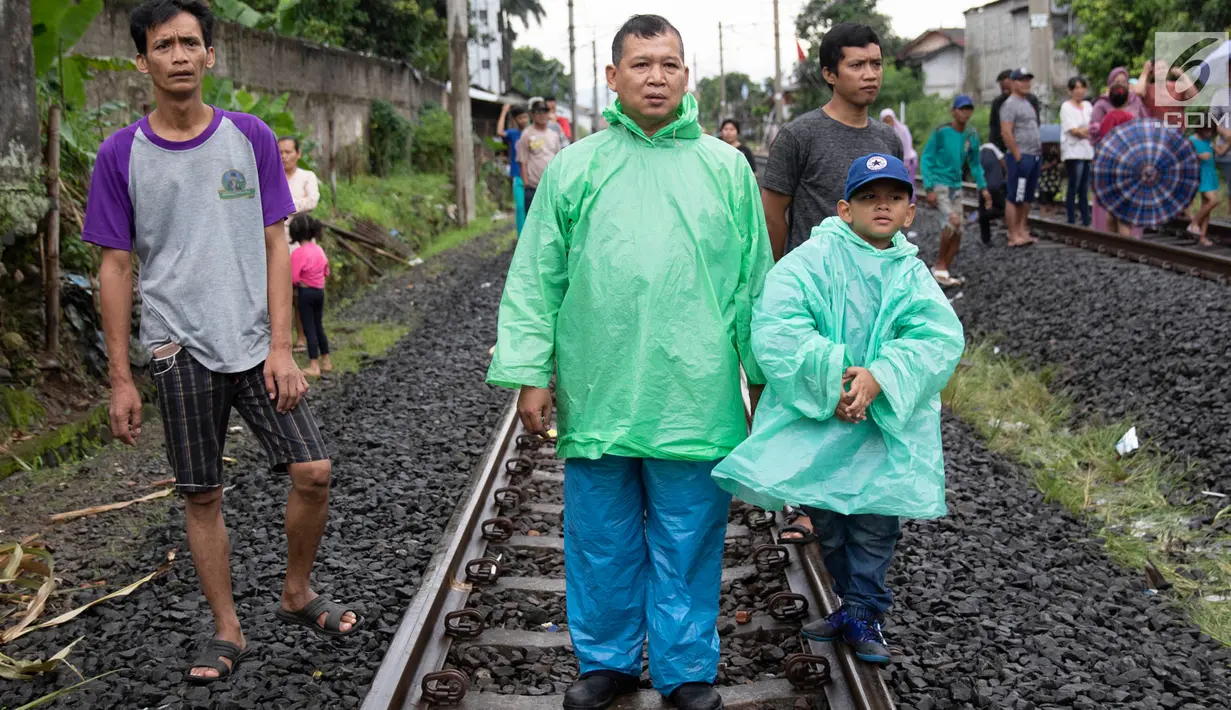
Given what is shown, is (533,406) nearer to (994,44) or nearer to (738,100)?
(994,44)

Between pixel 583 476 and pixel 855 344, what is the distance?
875 mm

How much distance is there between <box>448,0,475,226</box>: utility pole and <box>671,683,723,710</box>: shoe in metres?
16.9

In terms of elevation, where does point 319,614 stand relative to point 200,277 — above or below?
below

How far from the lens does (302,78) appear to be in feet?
62.5

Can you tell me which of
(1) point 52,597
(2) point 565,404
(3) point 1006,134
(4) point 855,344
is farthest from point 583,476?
(3) point 1006,134

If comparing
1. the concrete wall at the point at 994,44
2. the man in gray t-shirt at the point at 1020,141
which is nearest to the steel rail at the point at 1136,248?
the man in gray t-shirt at the point at 1020,141

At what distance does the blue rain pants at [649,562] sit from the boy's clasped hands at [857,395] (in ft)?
1.38

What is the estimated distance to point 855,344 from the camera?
11.2ft

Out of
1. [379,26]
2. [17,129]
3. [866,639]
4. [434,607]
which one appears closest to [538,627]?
[434,607]

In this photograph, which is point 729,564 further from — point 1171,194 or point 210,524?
point 1171,194

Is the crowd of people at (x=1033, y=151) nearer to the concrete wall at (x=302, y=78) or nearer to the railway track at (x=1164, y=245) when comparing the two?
the railway track at (x=1164, y=245)

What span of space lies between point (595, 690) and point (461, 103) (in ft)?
57.0

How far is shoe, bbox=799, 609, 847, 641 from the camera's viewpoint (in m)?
3.62

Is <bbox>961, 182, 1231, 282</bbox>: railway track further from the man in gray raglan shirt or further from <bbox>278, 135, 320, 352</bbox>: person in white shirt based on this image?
the man in gray raglan shirt
